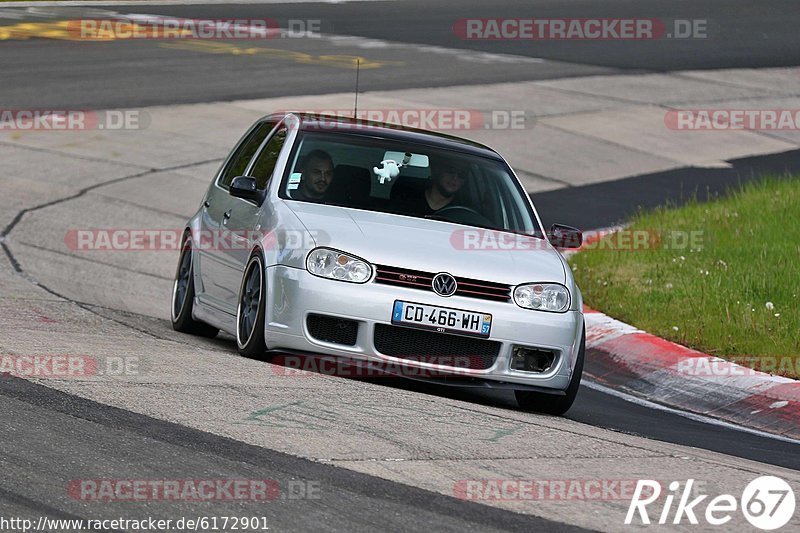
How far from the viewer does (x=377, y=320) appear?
308 inches

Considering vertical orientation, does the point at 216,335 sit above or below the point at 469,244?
below

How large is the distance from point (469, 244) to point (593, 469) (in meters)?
2.32

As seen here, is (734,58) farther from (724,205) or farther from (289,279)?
(289,279)

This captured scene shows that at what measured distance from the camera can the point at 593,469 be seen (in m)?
6.32

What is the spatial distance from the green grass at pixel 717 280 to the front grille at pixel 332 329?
120 inches

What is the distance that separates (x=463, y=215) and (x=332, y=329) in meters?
1.37

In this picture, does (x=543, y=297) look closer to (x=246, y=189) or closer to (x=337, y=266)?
(x=337, y=266)

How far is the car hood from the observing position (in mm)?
7957

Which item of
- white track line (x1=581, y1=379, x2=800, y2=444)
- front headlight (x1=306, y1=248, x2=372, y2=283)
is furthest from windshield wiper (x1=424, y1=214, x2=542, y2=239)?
white track line (x1=581, y1=379, x2=800, y2=444)

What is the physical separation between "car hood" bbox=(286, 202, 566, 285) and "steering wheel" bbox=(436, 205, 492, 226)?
157mm

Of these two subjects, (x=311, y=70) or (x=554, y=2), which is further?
A: (x=554, y=2)

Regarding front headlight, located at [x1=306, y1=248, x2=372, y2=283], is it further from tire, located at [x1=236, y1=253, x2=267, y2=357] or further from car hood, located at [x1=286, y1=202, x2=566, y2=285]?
tire, located at [x1=236, y1=253, x2=267, y2=357]

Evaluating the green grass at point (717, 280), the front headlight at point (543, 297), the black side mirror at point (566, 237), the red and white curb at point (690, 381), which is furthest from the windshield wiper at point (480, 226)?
the green grass at point (717, 280)

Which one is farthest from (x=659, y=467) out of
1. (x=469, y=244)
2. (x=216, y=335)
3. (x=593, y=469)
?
(x=216, y=335)
